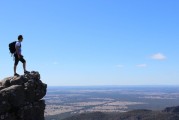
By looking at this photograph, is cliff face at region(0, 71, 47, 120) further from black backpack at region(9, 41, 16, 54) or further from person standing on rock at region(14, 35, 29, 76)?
black backpack at region(9, 41, 16, 54)

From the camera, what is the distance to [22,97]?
25.1m

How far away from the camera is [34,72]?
27719 mm

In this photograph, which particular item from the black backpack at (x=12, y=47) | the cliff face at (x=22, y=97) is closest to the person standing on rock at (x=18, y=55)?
the black backpack at (x=12, y=47)

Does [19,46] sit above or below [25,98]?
above

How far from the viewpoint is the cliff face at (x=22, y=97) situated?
24.3 meters

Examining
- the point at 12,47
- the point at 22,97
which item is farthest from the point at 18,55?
the point at 22,97

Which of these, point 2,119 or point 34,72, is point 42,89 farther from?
point 2,119

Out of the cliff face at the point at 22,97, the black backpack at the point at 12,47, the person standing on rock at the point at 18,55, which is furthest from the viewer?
the black backpack at the point at 12,47

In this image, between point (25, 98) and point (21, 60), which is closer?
point (25, 98)

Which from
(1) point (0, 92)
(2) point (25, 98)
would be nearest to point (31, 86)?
(2) point (25, 98)

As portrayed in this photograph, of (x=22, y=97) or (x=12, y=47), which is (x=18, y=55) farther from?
(x=22, y=97)

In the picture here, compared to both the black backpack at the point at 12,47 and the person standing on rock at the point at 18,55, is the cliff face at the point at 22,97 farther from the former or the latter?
the black backpack at the point at 12,47

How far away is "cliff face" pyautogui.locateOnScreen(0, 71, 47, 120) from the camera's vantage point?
79.8ft

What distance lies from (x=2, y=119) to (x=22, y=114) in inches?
65.0
